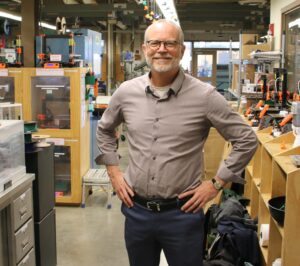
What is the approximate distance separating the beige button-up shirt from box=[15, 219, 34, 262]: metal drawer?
3.12 feet

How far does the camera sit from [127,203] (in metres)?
2.03

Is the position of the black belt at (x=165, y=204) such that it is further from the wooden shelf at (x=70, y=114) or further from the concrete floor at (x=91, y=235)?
the wooden shelf at (x=70, y=114)

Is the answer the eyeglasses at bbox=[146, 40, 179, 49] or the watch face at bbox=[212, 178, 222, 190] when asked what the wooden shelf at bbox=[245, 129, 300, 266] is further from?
the eyeglasses at bbox=[146, 40, 179, 49]

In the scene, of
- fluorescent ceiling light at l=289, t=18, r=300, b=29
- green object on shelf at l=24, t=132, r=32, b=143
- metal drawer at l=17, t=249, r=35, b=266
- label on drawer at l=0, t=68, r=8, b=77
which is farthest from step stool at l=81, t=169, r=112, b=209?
fluorescent ceiling light at l=289, t=18, r=300, b=29

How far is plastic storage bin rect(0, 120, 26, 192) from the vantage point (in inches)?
95.3

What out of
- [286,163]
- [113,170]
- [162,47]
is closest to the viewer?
[162,47]

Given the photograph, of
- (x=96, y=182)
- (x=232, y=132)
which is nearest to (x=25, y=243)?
(x=232, y=132)

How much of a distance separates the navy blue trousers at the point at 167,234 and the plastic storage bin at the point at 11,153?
828 mm

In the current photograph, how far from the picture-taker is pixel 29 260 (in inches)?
105

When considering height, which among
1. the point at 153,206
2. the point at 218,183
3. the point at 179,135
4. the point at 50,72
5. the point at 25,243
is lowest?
the point at 25,243

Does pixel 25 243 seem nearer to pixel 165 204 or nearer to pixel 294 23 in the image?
pixel 165 204

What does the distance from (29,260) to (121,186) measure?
1.05 metres

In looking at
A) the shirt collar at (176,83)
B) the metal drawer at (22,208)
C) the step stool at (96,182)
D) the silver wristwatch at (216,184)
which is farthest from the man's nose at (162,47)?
the step stool at (96,182)

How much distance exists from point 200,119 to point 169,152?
0.70 ft
